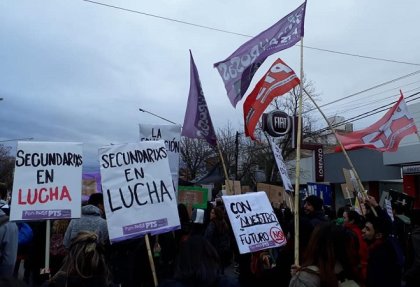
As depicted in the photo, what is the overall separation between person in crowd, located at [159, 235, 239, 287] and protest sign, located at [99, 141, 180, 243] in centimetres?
221

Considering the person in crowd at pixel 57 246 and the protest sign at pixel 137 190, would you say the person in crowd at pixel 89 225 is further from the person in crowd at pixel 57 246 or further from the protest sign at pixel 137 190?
the protest sign at pixel 137 190

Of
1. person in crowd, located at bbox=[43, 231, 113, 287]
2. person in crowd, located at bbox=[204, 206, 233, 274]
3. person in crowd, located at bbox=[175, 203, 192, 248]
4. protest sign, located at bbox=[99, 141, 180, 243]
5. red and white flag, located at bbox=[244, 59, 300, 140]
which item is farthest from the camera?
person in crowd, located at bbox=[204, 206, 233, 274]

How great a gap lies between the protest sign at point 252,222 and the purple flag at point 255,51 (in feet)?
9.83

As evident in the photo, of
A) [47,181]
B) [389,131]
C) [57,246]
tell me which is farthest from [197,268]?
[389,131]

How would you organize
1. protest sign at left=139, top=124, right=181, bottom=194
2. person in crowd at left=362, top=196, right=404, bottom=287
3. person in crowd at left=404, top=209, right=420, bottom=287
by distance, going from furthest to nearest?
protest sign at left=139, top=124, right=181, bottom=194
person in crowd at left=362, top=196, right=404, bottom=287
person in crowd at left=404, top=209, right=420, bottom=287

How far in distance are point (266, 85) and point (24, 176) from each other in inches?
166

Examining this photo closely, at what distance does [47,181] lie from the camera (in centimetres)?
551

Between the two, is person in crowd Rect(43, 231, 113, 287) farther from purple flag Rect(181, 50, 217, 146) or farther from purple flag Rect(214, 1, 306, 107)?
purple flag Rect(181, 50, 217, 146)

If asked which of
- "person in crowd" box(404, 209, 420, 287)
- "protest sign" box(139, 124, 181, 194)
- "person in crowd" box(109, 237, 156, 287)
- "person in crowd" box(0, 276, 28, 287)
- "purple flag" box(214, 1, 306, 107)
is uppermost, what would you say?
"purple flag" box(214, 1, 306, 107)

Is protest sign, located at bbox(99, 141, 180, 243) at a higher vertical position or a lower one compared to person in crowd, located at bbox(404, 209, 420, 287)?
higher

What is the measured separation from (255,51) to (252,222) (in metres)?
3.80

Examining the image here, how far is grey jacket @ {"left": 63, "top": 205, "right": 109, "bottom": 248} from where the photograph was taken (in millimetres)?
5934

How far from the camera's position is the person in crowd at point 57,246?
681cm

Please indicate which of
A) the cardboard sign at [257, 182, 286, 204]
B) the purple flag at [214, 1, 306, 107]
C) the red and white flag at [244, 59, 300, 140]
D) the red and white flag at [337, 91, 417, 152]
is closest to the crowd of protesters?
Result: the red and white flag at [337, 91, 417, 152]
